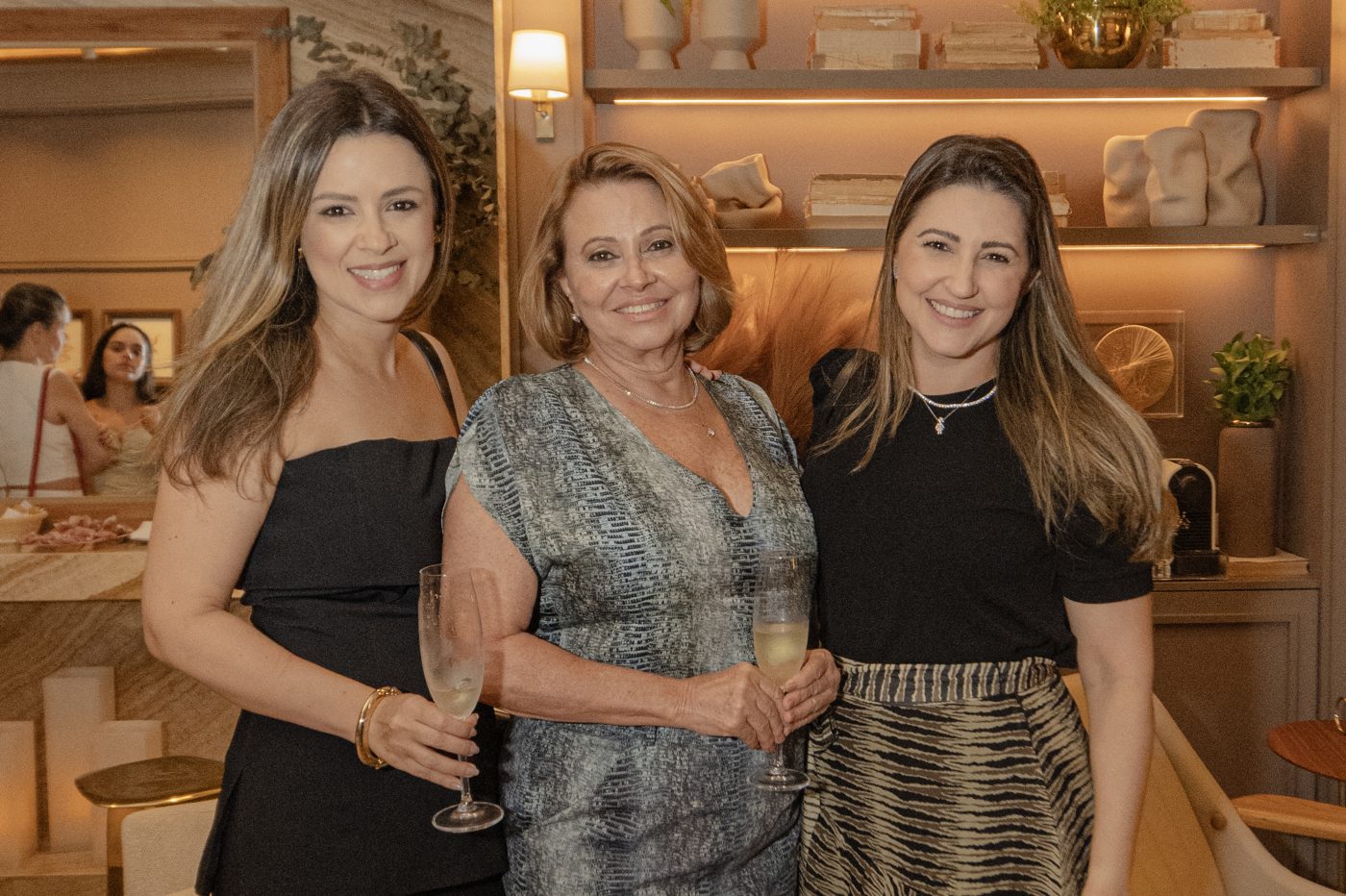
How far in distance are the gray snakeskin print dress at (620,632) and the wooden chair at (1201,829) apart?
1044mm

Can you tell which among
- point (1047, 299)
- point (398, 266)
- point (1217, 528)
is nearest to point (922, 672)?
point (1047, 299)

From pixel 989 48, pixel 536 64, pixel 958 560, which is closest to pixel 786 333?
pixel 958 560

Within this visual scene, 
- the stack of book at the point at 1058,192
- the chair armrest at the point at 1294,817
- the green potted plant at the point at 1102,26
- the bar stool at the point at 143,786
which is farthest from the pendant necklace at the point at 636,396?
the green potted plant at the point at 1102,26

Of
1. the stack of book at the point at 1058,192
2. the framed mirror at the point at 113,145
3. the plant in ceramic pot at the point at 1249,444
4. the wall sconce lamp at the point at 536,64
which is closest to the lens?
the wall sconce lamp at the point at 536,64

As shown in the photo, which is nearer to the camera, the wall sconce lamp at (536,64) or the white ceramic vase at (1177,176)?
the wall sconce lamp at (536,64)

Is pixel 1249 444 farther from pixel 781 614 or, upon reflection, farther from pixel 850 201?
pixel 781 614

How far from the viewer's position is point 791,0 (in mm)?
4035

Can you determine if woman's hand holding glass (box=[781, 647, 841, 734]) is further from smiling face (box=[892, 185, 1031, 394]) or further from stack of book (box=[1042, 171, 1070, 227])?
stack of book (box=[1042, 171, 1070, 227])

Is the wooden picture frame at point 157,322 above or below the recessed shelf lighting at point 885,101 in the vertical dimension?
below

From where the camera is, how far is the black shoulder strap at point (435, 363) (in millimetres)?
1964

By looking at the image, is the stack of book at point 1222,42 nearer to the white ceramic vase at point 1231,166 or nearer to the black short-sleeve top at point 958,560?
the white ceramic vase at point 1231,166

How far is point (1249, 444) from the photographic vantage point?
374cm

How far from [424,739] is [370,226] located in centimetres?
67

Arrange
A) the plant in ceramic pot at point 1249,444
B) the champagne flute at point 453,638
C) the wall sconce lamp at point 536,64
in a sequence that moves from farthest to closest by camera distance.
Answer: the plant in ceramic pot at point 1249,444
the wall sconce lamp at point 536,64
the champagne flute at point 453,638
